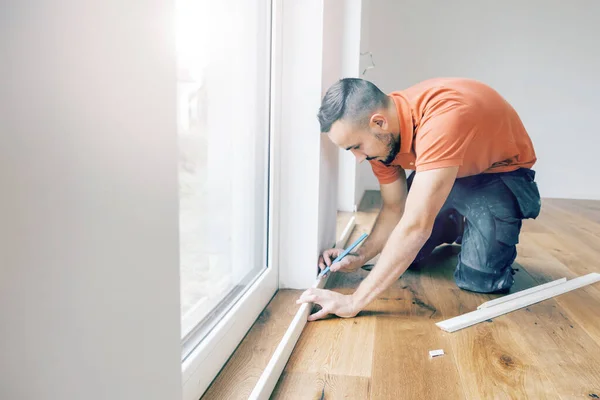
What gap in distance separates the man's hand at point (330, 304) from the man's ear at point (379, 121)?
0.57 meters

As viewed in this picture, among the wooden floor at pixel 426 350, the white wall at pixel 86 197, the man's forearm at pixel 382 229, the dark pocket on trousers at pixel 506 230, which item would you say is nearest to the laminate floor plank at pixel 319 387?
the wooden floor at pixel 426 350

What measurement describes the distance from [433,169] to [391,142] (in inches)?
9.7

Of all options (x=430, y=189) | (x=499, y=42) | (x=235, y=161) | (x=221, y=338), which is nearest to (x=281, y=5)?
(x=235, y=161)

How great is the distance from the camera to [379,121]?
1.70m

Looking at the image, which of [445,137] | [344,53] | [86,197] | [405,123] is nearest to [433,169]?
[445,137]

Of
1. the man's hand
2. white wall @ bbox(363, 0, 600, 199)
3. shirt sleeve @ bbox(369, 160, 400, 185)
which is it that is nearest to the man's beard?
shirt sleeve @ bbox(369, 160, 400, 185)

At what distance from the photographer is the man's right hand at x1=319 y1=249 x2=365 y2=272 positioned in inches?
75.7

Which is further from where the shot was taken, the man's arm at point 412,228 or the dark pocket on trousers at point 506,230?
the dark pocket on trousers at point 506,230

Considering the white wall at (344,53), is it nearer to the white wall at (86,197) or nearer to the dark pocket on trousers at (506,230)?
the dark pocket on trousers at (506,230)

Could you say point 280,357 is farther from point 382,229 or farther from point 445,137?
point 382,229

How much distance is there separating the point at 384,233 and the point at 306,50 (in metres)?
0.80

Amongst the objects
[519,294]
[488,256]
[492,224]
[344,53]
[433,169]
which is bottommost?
[519,294]

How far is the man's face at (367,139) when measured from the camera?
1672mm

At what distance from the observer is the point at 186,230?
1158 millimetres
